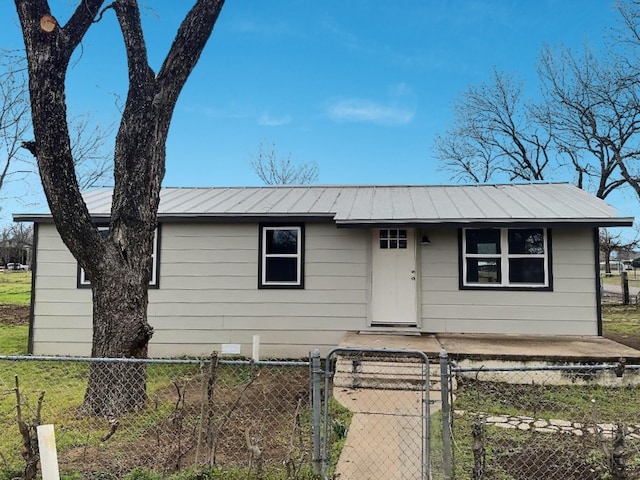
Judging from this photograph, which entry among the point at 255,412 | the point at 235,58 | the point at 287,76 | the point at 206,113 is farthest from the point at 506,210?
the point at 206,113

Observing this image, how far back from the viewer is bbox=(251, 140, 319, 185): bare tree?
85.1ft

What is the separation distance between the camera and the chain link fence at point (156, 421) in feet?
10.6

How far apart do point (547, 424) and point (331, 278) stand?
425 cm

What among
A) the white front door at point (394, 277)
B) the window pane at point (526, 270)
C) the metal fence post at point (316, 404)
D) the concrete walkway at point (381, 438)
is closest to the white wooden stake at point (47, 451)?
the metal fence post at point (316, 404)

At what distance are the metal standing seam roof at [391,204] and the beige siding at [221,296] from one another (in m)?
0.37

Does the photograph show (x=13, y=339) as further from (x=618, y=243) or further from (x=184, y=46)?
(x=618, y=243)

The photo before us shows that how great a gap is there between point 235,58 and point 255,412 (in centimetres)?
1166

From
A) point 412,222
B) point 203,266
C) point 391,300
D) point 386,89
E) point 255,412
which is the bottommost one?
point 255,412

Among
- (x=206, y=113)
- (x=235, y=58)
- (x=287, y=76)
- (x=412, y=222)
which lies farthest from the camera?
Answer: (x=206, y=113)

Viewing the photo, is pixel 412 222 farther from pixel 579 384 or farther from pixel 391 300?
pixel 579 384

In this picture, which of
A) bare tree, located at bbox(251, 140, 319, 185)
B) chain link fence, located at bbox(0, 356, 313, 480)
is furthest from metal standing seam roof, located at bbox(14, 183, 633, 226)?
bare tree, located at bbox(251, 140, 319, 185)

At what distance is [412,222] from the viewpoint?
24.3 ft

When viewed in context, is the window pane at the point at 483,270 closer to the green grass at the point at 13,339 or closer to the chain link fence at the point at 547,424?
the chain link fence at the point at 547,424

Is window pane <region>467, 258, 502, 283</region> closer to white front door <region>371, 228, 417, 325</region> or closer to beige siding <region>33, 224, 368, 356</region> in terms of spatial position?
white front door <region>371, 228, 417, 325</region>
